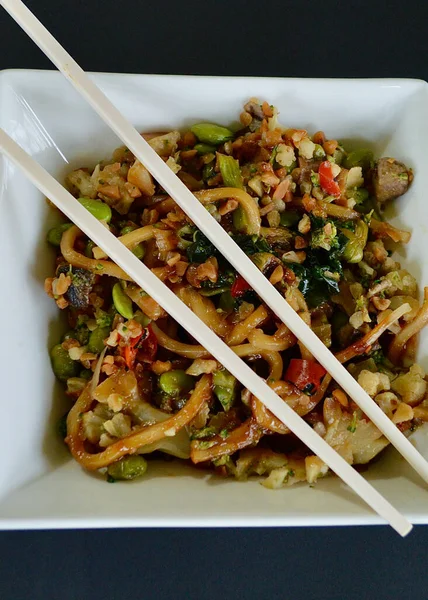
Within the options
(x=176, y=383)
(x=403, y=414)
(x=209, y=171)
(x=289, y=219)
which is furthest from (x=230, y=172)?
(x=403, y=414)

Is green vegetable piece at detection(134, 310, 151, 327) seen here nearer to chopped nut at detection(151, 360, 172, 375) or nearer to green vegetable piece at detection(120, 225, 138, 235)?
chopped nut at detection(151, 360, 172, 375)

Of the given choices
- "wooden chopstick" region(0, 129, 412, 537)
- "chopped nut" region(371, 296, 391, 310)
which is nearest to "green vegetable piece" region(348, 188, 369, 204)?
"chopped nut" region(371, 296, 391, 310)

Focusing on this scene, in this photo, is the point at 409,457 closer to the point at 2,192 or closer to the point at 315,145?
the point at 315,145

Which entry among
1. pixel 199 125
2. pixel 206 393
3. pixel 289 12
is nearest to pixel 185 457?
pixel 206 393

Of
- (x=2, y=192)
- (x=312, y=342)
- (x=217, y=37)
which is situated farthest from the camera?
(x=217, y=37)

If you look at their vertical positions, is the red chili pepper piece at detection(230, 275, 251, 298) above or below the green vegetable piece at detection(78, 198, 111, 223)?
below

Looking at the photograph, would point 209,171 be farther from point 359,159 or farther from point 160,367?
point 160,367

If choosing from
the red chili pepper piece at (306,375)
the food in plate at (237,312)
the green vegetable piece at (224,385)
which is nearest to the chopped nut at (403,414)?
the food in plate at (237,312)
